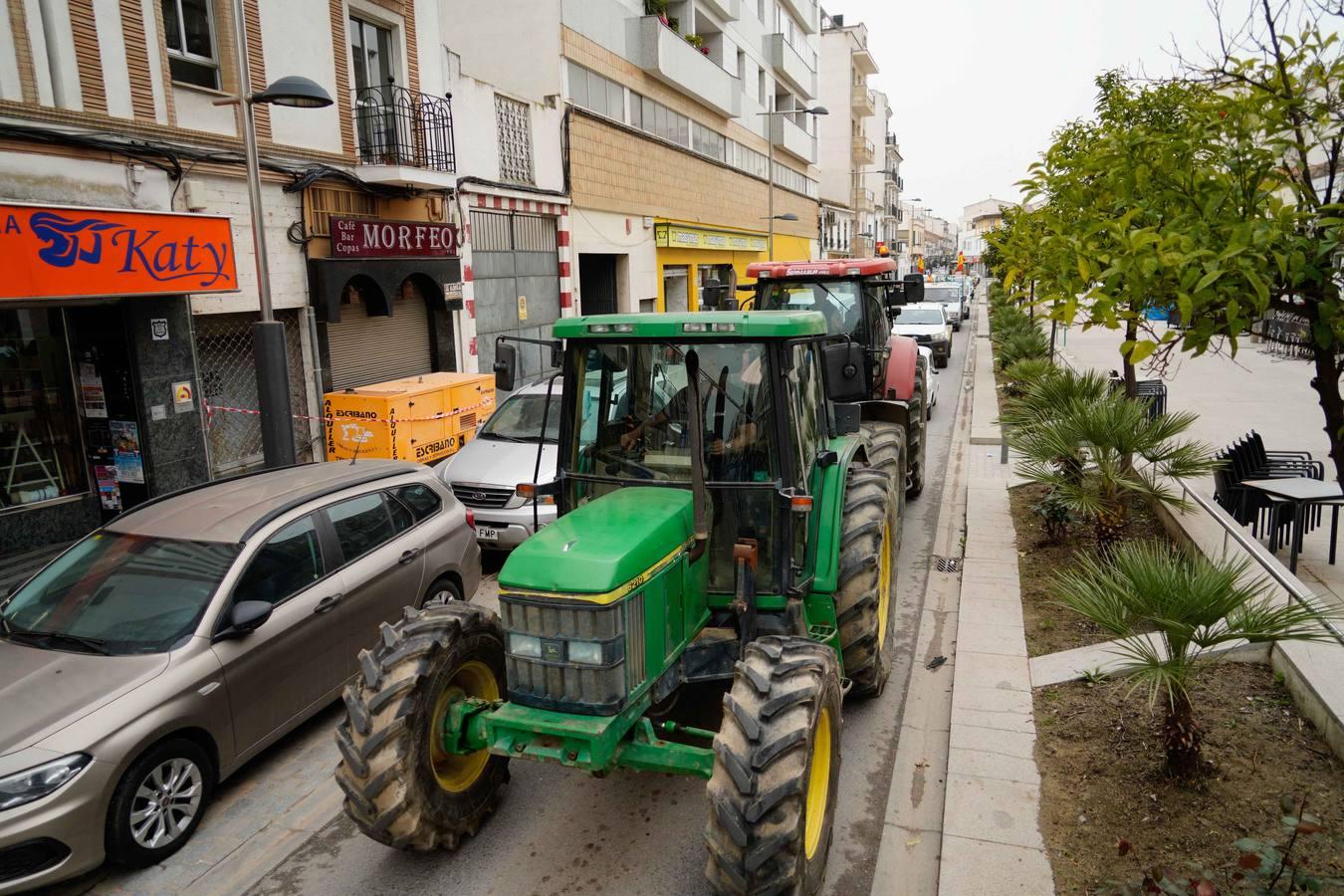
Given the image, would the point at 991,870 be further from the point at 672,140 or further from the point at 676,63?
the point at 672,140

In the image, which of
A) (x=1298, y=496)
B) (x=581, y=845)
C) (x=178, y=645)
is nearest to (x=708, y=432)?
(x=581, y=845)

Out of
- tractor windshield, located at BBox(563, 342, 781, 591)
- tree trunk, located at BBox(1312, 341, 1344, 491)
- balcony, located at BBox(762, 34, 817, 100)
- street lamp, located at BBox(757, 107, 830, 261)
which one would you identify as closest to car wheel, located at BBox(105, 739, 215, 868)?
tractor windshield, located at BBox(563, 342, 781, 591)

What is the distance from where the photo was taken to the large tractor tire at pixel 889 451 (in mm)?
7734

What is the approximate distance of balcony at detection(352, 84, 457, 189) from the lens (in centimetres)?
1312

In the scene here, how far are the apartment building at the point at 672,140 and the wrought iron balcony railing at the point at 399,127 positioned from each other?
4909 mm

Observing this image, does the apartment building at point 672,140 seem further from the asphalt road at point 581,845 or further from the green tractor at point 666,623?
the asphalt road at point 581,845

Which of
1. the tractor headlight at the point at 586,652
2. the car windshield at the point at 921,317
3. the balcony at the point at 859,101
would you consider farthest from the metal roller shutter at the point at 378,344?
the balcony at the point at 859,101

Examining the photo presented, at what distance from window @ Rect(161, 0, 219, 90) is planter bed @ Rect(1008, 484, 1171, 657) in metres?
10.6

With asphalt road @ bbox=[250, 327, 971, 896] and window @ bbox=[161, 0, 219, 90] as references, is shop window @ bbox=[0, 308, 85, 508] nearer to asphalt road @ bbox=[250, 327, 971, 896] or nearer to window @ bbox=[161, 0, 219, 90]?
window @ bbox=[161, 0, 219, 90]

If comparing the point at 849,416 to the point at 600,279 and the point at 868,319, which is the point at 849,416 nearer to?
the point at 868,319

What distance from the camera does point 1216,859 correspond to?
4.01 metres

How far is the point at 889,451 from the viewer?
325 inches

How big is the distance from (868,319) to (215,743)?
798 cm

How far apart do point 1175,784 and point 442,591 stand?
16.2 feet
